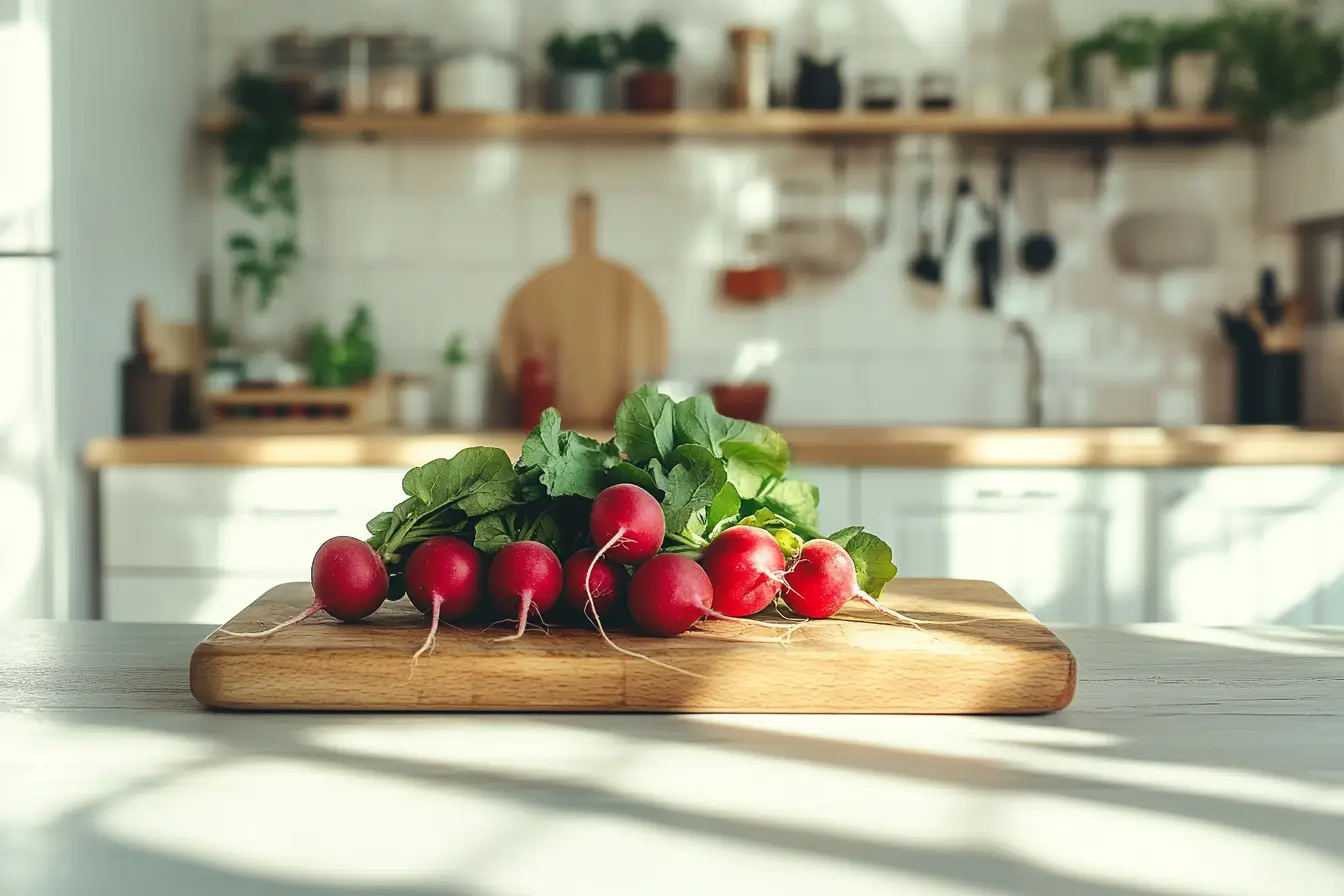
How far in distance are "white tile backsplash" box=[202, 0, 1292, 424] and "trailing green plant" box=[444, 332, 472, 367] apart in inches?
1.6

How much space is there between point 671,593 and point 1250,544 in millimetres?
2089

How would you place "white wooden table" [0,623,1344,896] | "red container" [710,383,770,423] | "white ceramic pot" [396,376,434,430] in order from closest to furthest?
"white wooden table" [0,623,1344,896]
"red container" [710,383,770,423]
"white ceramic pot" [396,376,434,430]

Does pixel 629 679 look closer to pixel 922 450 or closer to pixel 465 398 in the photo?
pixel 922 450

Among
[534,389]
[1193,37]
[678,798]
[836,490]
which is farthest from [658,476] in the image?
[1193,37]

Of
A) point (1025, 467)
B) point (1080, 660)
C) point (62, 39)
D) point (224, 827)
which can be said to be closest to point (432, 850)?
point (224, 827)

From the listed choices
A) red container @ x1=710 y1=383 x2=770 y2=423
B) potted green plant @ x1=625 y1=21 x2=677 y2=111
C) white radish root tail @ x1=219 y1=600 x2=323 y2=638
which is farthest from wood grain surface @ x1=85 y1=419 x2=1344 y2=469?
white radish root tail @ x1=219 y1=600 x2=323 y2=638

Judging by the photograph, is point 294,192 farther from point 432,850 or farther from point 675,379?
point 432,850

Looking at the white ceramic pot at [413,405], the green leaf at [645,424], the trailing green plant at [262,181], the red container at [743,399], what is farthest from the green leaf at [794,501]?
the trailing green plant at [262,181]

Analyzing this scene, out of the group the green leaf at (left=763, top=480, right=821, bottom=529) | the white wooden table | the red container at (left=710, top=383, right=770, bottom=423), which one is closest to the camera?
the white wooden table

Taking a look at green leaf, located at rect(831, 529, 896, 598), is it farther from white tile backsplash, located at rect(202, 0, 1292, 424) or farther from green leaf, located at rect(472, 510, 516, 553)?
white tile backsplash, located at rect(202, 0, 1292, 424)

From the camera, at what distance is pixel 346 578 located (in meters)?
1.07

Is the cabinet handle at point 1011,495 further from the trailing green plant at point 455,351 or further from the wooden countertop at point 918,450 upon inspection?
the trailing green plant at point 455,351

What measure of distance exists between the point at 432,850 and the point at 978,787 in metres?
0.33

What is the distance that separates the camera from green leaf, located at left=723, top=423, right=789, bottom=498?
4.05 ft
